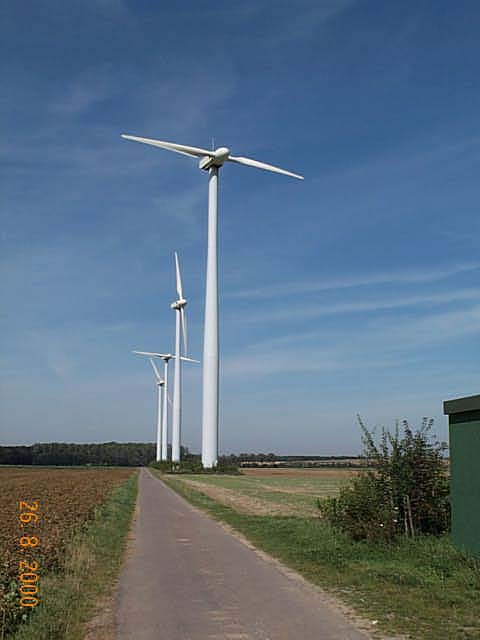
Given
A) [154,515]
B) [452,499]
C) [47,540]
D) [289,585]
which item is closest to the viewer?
[289,585]

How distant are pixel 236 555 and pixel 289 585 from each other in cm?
423

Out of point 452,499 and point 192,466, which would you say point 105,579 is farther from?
point 192,466

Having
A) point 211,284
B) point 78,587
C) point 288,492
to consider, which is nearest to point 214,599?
point 78,587

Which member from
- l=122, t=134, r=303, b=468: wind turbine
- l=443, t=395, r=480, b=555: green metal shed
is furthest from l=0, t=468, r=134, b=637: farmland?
l=122, t=134, r=303, b=468: wind turbine

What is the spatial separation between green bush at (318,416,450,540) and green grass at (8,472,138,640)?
567 cm

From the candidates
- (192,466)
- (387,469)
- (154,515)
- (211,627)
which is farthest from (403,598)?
(192,466)

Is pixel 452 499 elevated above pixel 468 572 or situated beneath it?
elevated above

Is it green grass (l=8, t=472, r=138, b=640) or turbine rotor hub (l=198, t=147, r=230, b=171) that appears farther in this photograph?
turbine rotor hub (l=198, t=147, r=230, b=171)

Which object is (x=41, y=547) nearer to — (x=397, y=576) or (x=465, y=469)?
(x=397, y=576)

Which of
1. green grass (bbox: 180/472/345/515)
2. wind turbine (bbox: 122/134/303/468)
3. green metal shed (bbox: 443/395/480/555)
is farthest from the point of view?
wind turbine (bbox: 122/134/303/468)

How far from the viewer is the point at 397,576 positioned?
13.2 metres

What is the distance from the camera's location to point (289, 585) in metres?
12.9

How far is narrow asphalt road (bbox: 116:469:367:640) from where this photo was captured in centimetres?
952

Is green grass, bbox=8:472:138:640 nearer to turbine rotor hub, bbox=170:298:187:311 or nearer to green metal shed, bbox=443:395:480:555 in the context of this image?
green metal shed, bbox=443:395:480:555
